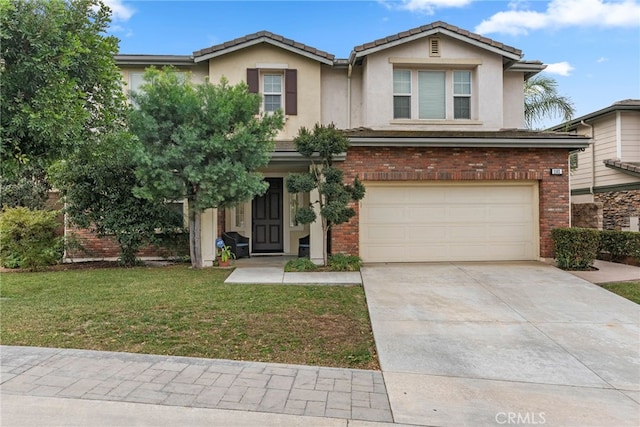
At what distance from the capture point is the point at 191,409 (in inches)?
122

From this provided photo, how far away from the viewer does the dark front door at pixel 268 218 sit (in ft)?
39.8

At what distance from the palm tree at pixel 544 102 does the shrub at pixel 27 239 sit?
1779 centimetres

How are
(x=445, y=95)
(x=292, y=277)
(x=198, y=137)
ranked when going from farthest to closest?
(x=445, y=95), (x=292, y=277), (x=198, y=137)

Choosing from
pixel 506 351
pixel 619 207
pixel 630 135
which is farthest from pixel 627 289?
pixel 630 135

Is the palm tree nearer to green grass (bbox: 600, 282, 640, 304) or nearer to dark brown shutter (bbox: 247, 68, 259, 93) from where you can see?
green grass (bbox: 600, 282, 640, 304)

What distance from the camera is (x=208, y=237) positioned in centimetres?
1016

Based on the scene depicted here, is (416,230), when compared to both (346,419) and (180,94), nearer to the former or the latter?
(180,94)

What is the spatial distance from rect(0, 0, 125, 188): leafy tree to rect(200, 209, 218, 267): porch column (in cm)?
540

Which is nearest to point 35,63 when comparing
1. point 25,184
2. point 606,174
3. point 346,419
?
point 346,419

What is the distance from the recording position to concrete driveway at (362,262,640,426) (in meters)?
3.24

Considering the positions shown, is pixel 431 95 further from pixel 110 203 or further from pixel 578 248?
pixel 110 203

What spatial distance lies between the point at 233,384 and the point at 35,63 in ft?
13.3

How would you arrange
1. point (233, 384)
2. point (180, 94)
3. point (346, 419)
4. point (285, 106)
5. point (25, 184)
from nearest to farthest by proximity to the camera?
point (346, 419) → point (233, 384) → point (180, 94) → point (285, 106) → point (25, 184)

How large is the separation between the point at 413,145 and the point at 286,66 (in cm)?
488
